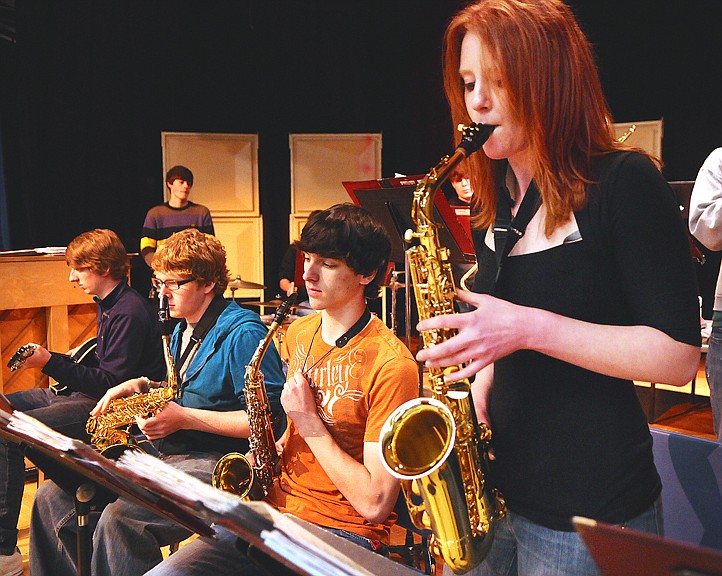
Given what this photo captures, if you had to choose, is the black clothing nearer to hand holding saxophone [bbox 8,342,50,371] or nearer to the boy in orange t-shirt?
the boy in orange t-shirt

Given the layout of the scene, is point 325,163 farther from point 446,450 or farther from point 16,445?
point 446,450

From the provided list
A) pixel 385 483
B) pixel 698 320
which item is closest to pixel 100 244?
pixel 385 483

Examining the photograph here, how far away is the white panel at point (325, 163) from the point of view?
10008mm

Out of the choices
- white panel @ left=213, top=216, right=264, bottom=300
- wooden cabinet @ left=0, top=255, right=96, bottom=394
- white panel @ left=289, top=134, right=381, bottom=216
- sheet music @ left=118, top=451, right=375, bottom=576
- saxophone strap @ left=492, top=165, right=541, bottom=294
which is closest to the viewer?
sheet music @ left=118, top=451, right=375, bottom=576

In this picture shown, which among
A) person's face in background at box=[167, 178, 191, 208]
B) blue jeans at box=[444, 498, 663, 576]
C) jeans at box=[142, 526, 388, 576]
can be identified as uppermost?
person's face in background at box=[167, 178, 191, 208]

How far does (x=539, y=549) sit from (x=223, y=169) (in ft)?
29.7

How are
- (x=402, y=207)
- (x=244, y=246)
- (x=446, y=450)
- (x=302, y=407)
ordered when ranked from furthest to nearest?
(x=244, y=246) → (x=402, y=207) → (x=302, y=407) → (x=446, y=450)

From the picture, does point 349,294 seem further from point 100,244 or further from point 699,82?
point 699,82

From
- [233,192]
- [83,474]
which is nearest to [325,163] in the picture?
[233,192]

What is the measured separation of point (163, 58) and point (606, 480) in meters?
9.03

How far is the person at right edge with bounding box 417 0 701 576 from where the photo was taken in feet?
3.99

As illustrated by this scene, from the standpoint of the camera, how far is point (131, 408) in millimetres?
3031

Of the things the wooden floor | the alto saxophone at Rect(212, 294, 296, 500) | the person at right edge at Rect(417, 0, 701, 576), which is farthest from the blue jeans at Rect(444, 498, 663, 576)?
the wooden floor

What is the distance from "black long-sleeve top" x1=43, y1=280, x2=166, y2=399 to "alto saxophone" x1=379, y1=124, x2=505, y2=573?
231 cm
